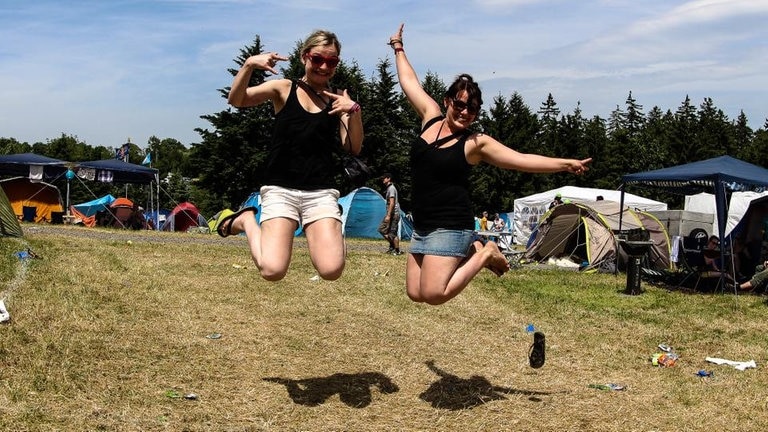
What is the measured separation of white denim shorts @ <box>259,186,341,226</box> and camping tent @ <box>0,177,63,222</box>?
93.1ft

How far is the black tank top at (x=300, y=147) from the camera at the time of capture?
5.27 metres

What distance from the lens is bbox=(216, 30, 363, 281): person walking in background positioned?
17.3 ft

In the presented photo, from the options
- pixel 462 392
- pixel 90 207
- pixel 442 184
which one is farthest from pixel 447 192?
pixel 90 207

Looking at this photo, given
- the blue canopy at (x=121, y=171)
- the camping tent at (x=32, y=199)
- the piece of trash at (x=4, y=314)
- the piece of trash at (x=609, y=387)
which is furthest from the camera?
the camping tent at (x=32, y=199)

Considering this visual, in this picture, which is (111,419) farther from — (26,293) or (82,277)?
(82,277)

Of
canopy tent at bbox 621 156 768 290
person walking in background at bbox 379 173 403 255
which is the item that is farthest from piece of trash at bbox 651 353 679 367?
person walking in background at bbox 379 173 403 255

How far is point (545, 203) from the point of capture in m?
33.4

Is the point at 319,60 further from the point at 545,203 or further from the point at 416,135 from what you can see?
the point at 416,135

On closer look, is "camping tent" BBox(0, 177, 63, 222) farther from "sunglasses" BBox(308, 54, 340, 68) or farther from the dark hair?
the dark hair

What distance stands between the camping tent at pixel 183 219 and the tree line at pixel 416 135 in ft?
32.8

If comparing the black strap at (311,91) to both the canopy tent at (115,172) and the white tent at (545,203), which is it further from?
the white tent at (545,203)

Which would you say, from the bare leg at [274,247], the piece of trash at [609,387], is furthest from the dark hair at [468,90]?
the piece of trash at [609,387]

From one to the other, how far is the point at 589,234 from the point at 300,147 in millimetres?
14685

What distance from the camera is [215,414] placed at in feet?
16.2
